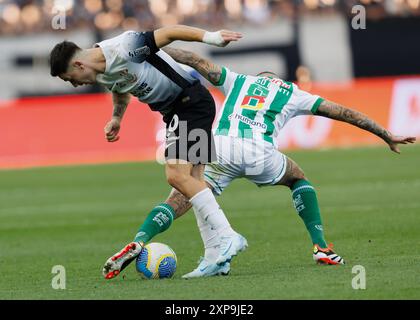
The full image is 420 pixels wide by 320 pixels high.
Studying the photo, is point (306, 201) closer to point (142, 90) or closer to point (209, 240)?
point (209, 240)

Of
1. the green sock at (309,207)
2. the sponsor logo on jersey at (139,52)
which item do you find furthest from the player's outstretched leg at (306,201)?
the sponsor logo on jersey at (139,52)

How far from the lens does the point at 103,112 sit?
2655 centimetres

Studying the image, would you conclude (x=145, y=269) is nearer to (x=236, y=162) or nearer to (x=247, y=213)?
(x=236, y=162)

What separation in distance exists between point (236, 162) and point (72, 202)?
8.77m

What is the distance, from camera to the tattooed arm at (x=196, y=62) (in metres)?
9.47

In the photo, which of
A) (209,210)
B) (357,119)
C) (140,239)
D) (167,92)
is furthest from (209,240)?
(357,119)

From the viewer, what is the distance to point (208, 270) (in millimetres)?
8922

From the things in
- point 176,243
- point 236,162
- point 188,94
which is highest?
point 188,94

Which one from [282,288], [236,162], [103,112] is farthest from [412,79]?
[282,288]

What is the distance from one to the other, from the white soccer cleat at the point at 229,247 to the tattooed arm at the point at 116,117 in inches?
67.4

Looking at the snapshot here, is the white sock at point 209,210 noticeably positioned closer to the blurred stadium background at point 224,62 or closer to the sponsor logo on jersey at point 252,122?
the sponsor logo on jersey at point 252,122

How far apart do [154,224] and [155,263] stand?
0.39 meters

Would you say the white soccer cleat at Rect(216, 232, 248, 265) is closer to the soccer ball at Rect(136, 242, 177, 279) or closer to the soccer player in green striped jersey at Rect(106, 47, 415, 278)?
the soccer ball at Rect(136, 242, 177, 279)

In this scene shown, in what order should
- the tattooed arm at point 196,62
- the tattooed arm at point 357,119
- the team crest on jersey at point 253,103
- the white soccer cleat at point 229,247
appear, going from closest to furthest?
the white soccer cleat at point 229,247 → the tattooed arm at point 357,119 → the tattooed arm at point 196,62 → the team crest on jersey at point 253,103
